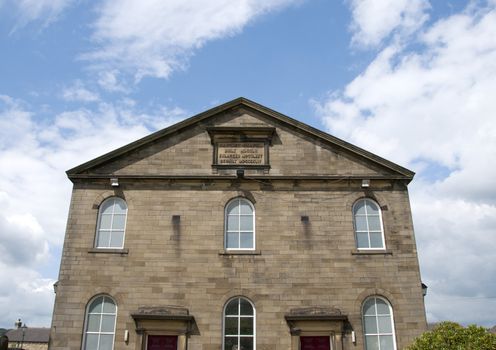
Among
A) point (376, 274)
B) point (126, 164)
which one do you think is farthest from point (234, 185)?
point (376, 274)

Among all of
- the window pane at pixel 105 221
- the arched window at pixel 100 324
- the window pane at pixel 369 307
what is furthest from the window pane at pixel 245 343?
the window pane at pixel 105 221

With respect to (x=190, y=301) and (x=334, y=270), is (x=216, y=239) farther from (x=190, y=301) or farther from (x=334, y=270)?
(x=334, y=270)

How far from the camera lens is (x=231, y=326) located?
1527 cm

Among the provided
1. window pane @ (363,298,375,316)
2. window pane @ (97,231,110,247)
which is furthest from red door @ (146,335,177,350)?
window pane @ (363,298,375,316)

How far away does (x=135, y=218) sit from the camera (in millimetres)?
16766

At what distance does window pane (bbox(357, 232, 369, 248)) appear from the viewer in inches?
648

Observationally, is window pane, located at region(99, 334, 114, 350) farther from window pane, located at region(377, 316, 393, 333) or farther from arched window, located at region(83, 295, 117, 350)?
window pane, located at region(377, 316, 393, 333)

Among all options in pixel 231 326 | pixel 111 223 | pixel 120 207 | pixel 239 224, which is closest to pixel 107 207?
pixel 120 207

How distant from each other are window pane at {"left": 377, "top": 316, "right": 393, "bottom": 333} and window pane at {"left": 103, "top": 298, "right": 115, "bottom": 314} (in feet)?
30.8

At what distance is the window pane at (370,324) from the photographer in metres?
15.2

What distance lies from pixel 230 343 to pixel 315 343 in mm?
2925

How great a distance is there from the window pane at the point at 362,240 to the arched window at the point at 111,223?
8914 mm

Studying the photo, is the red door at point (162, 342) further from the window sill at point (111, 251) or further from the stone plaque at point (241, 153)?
the stone plaque at point (241, 153)

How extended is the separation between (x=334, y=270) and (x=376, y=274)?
59.8 inches
